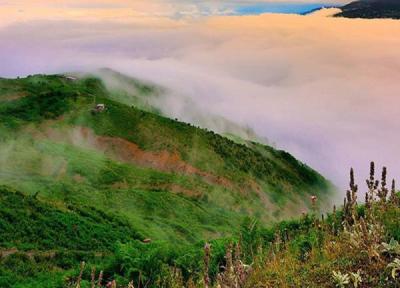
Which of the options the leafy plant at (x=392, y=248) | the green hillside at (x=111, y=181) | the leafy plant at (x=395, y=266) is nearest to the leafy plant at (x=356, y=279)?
the leafy plant at (x=395, y=266)

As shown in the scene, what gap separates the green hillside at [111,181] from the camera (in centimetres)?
3191

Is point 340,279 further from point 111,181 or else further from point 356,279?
point 111,181

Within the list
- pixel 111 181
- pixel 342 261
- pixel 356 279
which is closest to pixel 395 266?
pixel 356 279

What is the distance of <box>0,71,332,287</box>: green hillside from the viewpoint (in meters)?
31.9

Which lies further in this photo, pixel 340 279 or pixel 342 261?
pixel 342 261

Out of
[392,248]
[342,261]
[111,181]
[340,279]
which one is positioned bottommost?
[111,181]

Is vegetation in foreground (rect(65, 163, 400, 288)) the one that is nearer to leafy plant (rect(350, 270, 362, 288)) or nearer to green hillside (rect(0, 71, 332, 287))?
leafy plant (rect(350, 270, 362, 288))

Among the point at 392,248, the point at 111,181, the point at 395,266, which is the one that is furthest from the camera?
the point at 111,181

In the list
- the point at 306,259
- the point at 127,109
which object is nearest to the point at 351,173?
the point at 306,259

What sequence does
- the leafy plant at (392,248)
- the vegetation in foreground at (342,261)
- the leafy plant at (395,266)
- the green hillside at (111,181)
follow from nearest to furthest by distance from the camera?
the leafy plant at (395,266) → the vegetation in foreground at (342,261) → the leafy plant at (392,248) → the green hillside at (111,181)

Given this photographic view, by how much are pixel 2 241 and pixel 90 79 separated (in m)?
108

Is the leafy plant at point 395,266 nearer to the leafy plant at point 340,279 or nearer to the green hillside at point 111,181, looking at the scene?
the leafy plant at point 340,279

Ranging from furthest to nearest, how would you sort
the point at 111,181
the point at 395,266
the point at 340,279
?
the point at 111,181 → the point at 340,279 → the point at 395,266

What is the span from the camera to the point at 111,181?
59.4 metres
